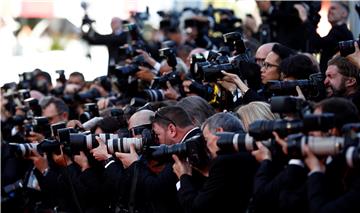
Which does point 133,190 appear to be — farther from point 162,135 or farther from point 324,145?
point 324,145

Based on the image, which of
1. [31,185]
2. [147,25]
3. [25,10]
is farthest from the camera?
[25,10]

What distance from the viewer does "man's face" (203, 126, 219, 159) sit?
25.6 feet

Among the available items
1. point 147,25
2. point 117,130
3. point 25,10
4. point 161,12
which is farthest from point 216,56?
point 25,10

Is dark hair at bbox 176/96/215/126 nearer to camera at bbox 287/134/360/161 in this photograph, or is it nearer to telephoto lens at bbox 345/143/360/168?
camera at bbox 287/134/360/161

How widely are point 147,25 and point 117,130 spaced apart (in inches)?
299

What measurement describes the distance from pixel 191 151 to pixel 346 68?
145cm

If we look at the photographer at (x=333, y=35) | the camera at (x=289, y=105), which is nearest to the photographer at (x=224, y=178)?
the camera at (x=289, y=105)

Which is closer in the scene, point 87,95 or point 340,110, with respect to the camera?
point 340,110

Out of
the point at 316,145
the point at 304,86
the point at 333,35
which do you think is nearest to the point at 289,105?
the point at 316,145

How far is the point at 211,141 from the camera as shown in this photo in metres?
7.83

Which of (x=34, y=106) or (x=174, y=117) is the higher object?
Result: (x=174, y=117)

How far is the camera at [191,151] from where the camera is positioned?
7.88m

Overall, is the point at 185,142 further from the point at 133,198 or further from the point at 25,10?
the point at 25,10

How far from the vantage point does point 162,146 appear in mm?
8367
